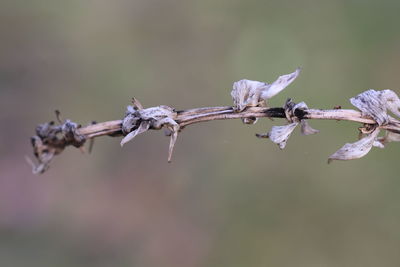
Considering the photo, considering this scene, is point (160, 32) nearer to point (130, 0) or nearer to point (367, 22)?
point (130, 0)

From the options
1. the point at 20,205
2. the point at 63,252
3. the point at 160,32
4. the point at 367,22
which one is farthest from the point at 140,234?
the point at 367,22

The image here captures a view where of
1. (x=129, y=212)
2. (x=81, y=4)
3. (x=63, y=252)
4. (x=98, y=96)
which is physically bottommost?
(x=63, y=252)

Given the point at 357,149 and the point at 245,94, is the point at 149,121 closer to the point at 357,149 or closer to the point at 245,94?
the point at 245,94

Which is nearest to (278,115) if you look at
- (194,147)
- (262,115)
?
(262,115)

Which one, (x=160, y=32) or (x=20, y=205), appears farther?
(x=160, y=32)

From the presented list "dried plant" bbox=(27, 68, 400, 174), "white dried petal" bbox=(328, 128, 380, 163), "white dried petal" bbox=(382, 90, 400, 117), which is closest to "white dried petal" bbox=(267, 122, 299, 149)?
"dried plant" bbox=(27, 68, 400, 174)

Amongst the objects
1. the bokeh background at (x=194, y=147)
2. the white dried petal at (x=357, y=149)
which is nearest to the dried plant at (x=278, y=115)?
the white dried petal at (x=357, y=149)

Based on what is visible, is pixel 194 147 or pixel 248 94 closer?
pixel 248 94
